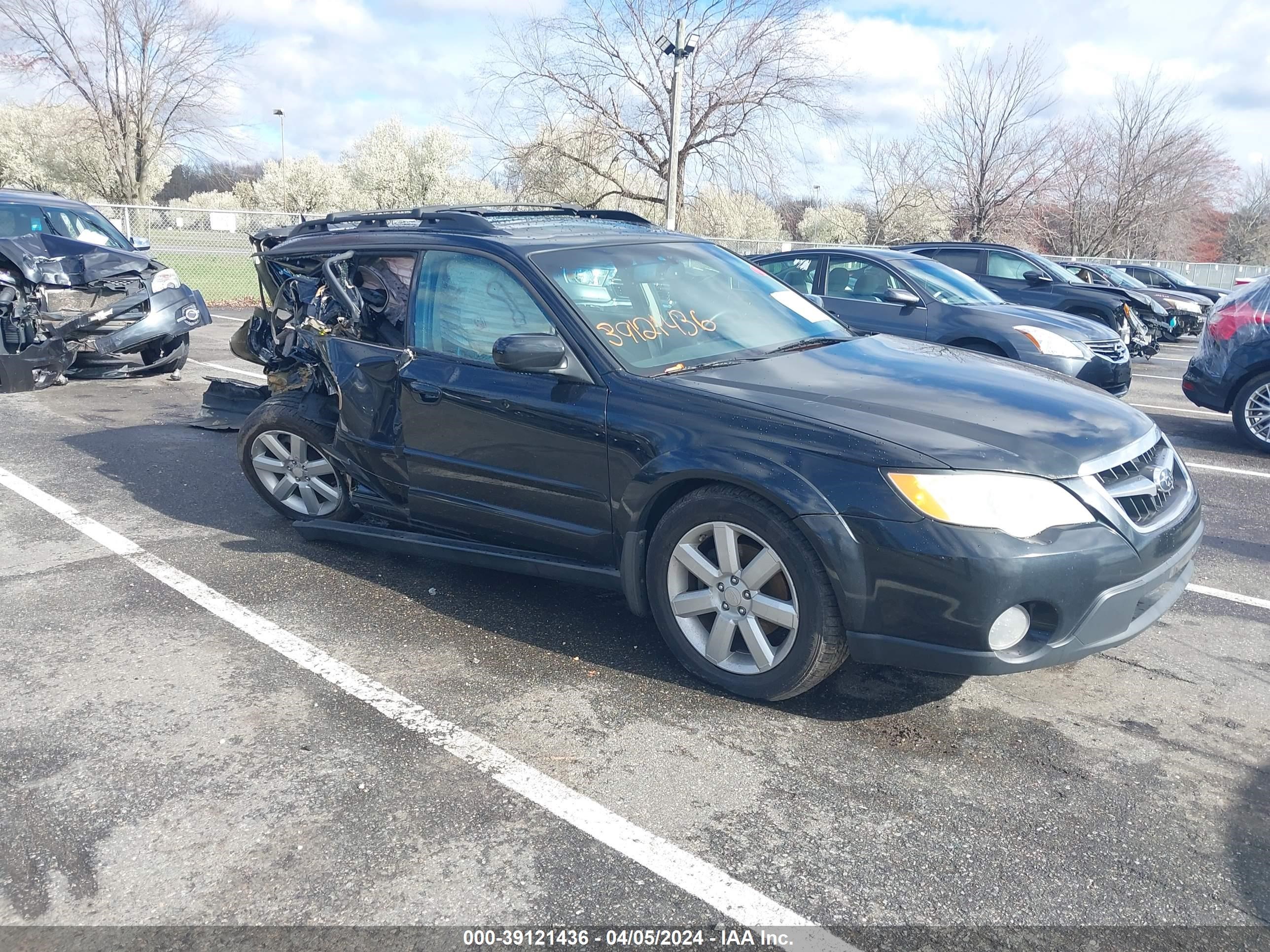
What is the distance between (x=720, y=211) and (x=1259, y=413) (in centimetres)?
1990

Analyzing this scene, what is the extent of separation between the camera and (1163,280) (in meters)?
22.3

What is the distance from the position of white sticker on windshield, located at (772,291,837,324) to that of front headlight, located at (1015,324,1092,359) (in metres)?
4.36

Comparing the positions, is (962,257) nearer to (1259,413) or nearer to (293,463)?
(1259,413)

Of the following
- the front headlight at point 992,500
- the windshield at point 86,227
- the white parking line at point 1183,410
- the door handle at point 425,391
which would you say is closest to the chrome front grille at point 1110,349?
the white parking line at point 1183,410

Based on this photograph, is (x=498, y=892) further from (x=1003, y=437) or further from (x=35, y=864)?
(x=1003, y=437)

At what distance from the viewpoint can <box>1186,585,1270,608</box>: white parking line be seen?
4.68m

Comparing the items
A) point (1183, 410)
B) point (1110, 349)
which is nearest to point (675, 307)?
point (1110, 349)

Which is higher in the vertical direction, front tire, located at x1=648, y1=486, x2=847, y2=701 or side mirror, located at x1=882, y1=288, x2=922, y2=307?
side mirror, located at x1=882, y1=288, x2=922, y2=307

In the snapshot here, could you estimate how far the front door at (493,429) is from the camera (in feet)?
13.2

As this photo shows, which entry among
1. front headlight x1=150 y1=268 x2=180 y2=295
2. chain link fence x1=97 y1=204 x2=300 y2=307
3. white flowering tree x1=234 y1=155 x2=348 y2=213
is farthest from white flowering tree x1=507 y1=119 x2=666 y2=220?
white flowering tree x1=234 y1=155 x2=348 y2=213

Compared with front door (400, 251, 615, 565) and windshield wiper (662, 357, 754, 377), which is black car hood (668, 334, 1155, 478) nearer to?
windshield wiper (662, 357, 754, 377)

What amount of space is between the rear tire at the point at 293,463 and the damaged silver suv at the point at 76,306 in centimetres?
477

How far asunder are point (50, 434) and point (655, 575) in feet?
20.6

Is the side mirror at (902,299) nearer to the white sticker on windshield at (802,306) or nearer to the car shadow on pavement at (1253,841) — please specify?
the white sticker on windshield at (802,306)
